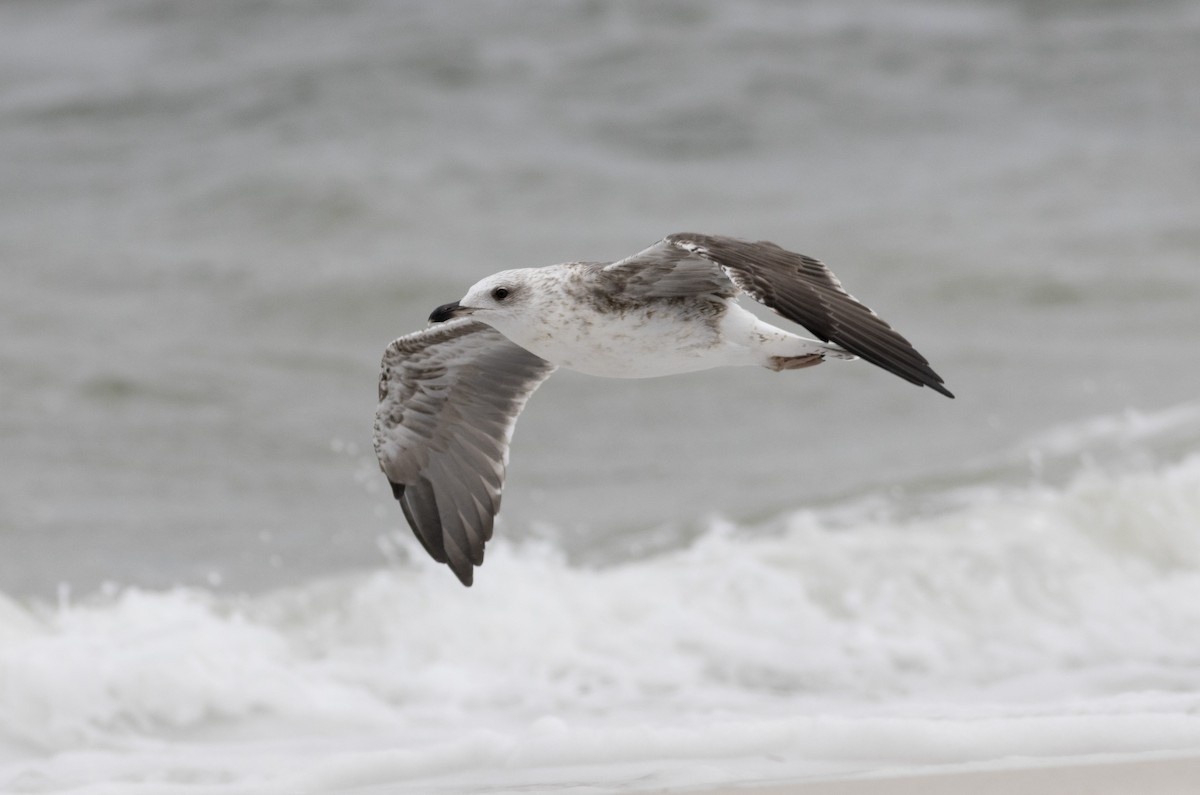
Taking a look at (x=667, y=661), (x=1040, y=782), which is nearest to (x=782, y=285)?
(x=1040, y=782)

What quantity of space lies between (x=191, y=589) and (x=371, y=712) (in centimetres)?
168

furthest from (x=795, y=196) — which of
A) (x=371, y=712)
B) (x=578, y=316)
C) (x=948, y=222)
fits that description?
(x=578, y=316)

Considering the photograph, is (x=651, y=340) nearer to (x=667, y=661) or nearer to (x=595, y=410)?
(x=667, y=661)

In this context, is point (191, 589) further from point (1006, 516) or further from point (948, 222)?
point (948, 222)

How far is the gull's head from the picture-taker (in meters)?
4.33

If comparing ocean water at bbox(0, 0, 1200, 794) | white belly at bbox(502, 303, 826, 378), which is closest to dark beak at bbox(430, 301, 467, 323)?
white belly at bbox(502, 303, 826, 378)

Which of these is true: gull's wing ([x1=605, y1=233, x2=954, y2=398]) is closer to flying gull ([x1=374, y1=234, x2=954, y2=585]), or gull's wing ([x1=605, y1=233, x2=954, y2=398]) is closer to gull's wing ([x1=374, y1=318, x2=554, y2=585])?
flying gull ([x1=374, y1=234, x2=954, y2=585])

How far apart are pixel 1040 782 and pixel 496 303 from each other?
1833 mm

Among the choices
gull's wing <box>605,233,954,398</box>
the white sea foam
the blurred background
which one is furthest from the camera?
the blurred background

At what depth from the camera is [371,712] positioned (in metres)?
5.78

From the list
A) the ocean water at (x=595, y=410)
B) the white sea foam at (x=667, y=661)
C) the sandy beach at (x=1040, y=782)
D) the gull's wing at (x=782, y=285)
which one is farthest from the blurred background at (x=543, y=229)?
the sandy beach at (x=1040, y=782)

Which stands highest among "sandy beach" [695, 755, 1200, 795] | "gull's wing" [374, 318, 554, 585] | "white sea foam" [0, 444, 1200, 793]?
"gull's wing" [374, 318, 554, 585]

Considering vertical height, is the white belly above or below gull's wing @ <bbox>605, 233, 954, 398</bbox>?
below

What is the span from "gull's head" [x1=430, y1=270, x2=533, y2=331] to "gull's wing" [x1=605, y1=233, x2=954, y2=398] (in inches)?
9.5
